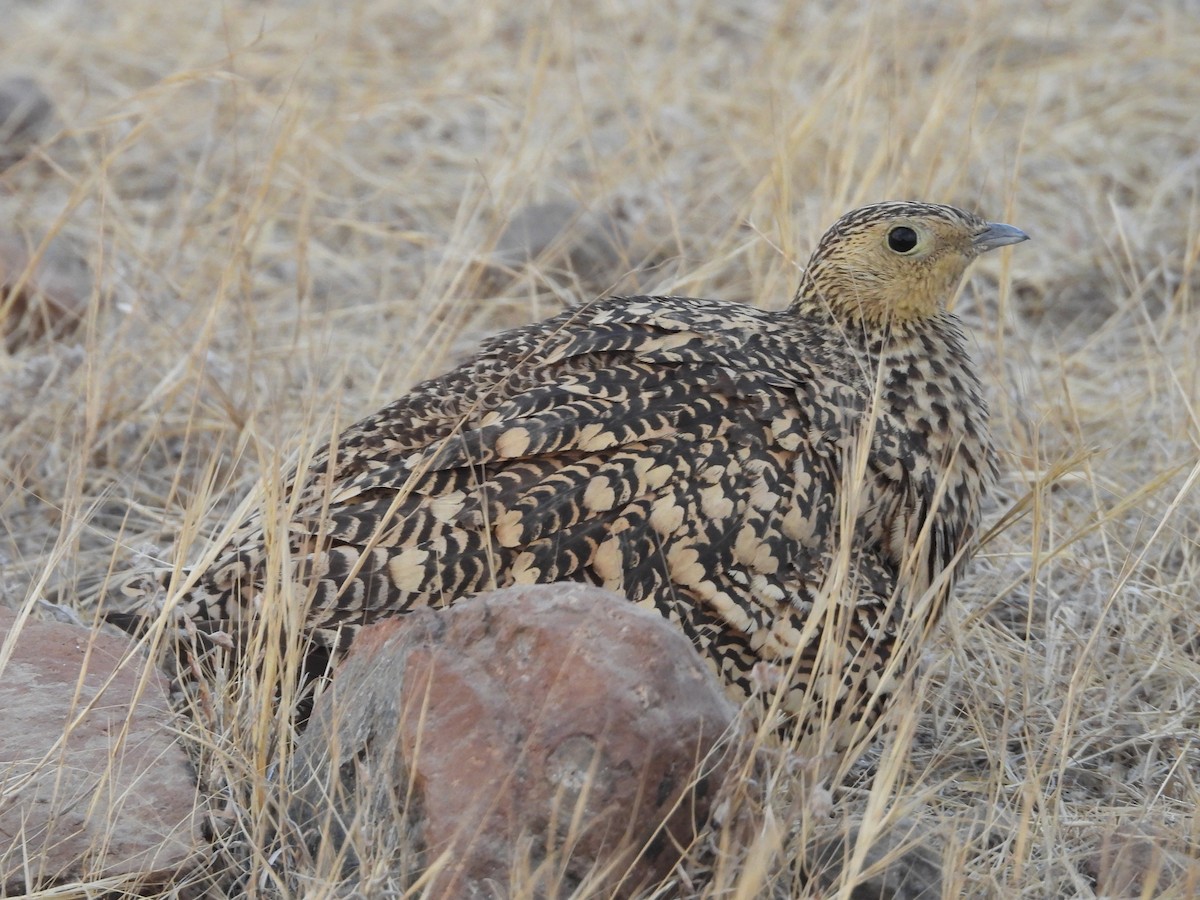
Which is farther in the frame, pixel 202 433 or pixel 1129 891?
pixel 202 433

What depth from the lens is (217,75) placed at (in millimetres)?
3887

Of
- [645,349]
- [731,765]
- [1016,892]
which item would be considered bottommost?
[1016,892]

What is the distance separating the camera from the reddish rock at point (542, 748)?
2230 mm

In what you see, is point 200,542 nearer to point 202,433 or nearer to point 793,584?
point 202,433

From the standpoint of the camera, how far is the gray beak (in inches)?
131

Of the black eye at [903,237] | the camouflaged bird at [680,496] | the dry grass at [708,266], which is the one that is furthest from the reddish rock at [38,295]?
→ the black eye at [903,237]

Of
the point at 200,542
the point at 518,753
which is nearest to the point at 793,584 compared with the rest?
the point at 518,753

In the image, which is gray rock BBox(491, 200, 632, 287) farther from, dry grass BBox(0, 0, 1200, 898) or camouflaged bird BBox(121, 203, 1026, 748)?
camouflaged bird BBox(121, 203, 1026, 748)

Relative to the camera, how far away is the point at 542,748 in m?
2.25

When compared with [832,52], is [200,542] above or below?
below

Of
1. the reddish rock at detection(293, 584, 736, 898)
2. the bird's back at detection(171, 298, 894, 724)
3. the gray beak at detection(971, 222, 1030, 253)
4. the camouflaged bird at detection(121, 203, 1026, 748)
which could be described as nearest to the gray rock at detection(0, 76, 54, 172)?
the camouflaged bird at detection(121, 203, 1026, 748)

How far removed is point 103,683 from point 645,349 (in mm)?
1182

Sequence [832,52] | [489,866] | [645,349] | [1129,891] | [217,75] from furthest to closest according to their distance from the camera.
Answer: [832,52] → [217,75] → [645,349] → [1129,891] → [489,866]

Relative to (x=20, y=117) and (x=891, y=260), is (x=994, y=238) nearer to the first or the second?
(x=891, y=260)
